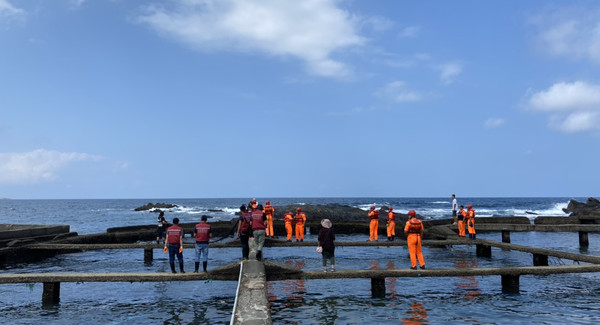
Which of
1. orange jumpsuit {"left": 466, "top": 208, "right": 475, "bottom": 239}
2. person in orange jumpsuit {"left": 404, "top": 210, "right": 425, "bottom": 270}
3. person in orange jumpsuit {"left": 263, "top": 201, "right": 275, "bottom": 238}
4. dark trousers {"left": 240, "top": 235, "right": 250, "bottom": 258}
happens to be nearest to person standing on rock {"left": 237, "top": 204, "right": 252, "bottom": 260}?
dark trousers {"left": 240, "top": 235, "right": 250, "bottom": 258}

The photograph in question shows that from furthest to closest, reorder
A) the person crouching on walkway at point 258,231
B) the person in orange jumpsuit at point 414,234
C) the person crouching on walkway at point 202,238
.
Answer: the person crouching on walkway at point 258,231, the person in orange jumpsuit at point 414,234, the person crouching on walkway at point 202,238

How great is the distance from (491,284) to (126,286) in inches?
559

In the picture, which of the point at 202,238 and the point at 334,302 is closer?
the point at 202,238

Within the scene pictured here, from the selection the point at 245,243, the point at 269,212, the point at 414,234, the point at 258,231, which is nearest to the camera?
the point at 414,234

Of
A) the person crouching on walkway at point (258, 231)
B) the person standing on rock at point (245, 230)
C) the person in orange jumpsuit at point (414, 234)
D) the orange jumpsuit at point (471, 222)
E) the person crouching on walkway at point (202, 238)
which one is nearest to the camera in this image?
the person crouching on walkway at point (202, 238)

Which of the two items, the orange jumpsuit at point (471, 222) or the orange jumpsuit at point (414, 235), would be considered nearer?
the orange jumpsuit at point (414, 235)

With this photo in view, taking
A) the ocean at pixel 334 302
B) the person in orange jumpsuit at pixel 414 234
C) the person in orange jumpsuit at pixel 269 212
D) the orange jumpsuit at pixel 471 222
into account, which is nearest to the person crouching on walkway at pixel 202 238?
the ocean at pixel 334 302

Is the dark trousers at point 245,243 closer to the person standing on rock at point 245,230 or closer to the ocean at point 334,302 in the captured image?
the person standing on rock at point 245,230

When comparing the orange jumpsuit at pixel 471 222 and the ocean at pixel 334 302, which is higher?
the orange jumpsuit at pixel 471 222

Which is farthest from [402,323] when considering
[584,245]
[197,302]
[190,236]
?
[190,236]

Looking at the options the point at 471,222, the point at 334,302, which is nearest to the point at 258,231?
the point at 334,302

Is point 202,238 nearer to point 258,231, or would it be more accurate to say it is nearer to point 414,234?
point 258,231

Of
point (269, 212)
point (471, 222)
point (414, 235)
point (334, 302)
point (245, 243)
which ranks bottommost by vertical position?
point (334, 302)

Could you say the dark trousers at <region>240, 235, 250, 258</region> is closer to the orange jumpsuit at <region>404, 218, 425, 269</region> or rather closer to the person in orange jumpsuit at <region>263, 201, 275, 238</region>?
the orange jumpsuit at <region>404, 218, 425, 269</region>
